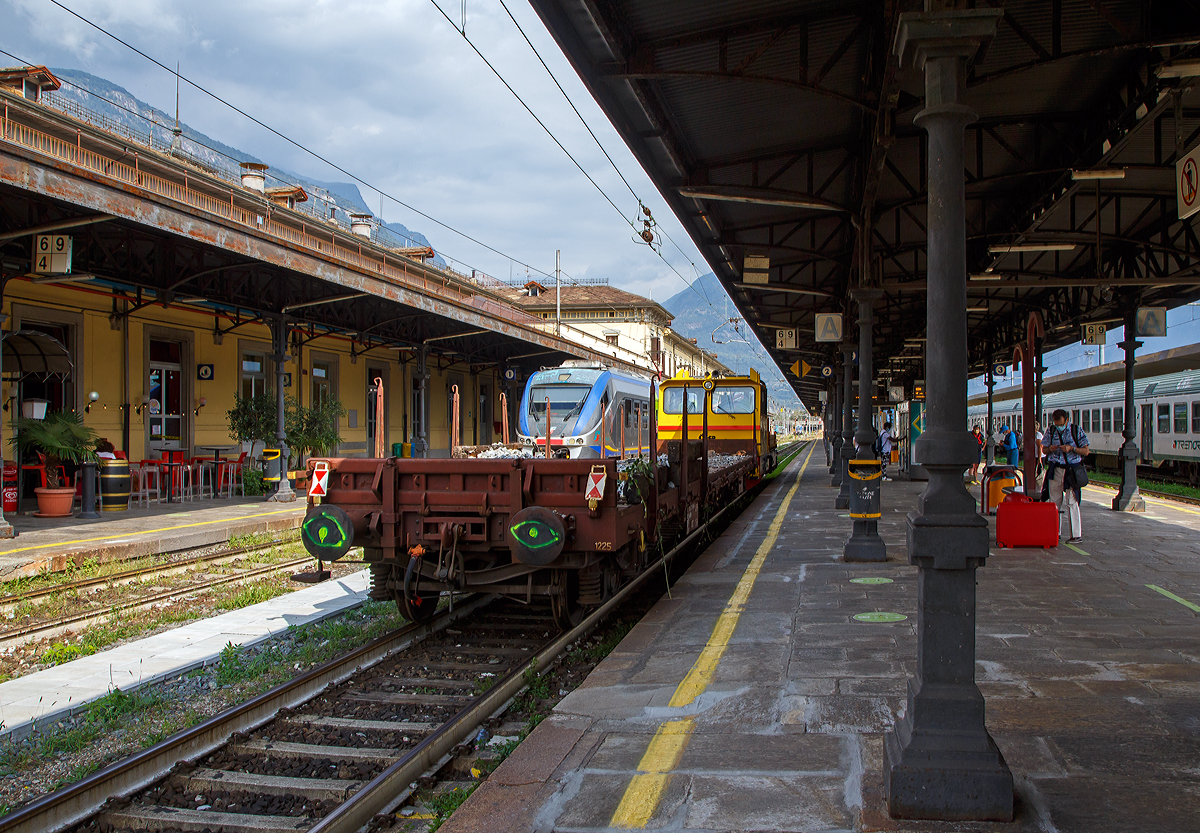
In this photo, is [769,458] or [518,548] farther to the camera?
[769,458]

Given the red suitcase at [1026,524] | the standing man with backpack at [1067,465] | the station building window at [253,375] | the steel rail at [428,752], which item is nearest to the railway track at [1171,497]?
the standing man with backpack at [1067,465]

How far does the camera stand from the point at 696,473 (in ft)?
33.0

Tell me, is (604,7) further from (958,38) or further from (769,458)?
(769,458)

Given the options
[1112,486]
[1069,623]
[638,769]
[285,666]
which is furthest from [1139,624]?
[1112,486]

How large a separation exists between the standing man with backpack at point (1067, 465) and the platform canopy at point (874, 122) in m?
2.26

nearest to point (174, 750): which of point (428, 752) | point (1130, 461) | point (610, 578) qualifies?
point (428, 752)

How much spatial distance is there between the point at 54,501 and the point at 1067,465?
48.4ft

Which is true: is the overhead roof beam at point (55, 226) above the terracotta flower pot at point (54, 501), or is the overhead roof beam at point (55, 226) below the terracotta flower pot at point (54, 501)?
above

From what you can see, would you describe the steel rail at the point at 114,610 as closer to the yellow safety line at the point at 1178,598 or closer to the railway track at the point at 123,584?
the railway track at the point at 123,584

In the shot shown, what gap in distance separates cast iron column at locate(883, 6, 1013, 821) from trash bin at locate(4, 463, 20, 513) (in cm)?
1409

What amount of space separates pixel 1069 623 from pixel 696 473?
477cm

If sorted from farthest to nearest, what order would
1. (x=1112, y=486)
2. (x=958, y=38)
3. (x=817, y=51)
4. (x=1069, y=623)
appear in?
(x=1112, y=486)
(x=817, y=51)
(x=1069, y=623)
(x=958, y=38)

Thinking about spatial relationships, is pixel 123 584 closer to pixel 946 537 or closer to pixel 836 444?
pixel 946 537

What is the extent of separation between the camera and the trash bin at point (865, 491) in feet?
29.0
